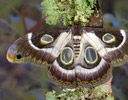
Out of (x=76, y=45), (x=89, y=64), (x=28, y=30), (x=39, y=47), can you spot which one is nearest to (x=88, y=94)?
(x=89, y=64)

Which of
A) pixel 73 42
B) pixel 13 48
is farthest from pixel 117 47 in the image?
pixel 13 48

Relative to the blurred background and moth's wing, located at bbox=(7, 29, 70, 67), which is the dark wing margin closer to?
moth's wing, located at bbox=(7, 29, 70, 67)

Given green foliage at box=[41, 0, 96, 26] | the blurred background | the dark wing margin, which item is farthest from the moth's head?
the blurred background

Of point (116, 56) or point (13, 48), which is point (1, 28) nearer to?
point (13, 48)

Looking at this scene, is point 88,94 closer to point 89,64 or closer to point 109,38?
point 89,64

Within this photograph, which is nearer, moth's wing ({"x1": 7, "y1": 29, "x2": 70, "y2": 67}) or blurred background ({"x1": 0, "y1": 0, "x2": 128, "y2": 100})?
moth's wing ({"x1": 7, "y1": 29, "x2": 70, "y2": 67})

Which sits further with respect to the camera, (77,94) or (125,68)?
(125,68)

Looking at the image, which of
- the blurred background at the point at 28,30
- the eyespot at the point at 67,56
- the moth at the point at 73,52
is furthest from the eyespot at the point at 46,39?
the blurred background at the point at 28,30

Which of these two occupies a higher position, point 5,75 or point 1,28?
point 1,28
